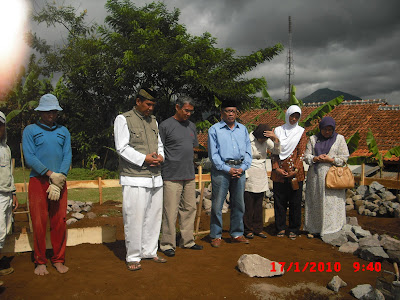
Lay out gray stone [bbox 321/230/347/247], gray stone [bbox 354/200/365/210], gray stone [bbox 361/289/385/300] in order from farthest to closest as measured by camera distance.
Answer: gray stone [bbox 354/200/365/210] < gray stone [bbox 321/230/347/247] < gray stone [bbox 361/289/385/300]

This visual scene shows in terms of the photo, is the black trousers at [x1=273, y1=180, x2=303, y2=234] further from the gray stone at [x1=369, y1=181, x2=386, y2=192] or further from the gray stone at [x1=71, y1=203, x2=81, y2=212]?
the gray stone at [x1=71, y1=203, x2=81, y2=212]

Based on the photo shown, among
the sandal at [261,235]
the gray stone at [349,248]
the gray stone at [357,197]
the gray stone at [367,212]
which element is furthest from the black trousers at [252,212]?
the gray stone at [357,197]

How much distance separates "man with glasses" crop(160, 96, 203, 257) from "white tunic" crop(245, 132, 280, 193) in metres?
1.03

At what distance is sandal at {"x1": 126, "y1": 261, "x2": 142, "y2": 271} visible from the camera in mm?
3561

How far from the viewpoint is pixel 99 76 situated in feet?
54.4

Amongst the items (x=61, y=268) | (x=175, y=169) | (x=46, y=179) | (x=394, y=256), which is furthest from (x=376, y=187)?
(x=46, y=179)

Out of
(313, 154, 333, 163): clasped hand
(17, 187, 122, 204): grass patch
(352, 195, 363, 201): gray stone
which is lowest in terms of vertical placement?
(17, 187, 122, 204): grass patch

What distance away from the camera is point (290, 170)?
4.83 metres

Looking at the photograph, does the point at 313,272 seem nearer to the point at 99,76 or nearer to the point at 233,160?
the point at 233,160

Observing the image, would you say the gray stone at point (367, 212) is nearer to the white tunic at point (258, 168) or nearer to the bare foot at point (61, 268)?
the white tunic at point (258, 168)

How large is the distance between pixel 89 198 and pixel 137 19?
930cm

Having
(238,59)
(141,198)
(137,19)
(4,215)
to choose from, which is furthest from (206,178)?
(137,19)

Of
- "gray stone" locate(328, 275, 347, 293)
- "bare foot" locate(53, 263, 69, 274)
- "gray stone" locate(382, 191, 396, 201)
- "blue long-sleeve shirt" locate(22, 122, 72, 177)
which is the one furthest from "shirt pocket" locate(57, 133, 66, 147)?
"gray stone" locate(382, 191, 396, 201)

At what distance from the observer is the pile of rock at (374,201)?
6.59 m
